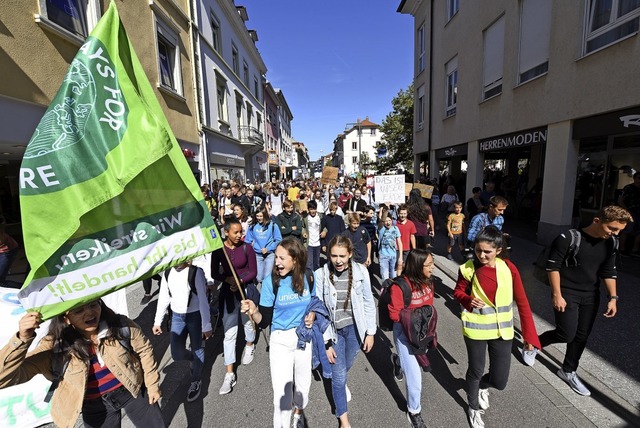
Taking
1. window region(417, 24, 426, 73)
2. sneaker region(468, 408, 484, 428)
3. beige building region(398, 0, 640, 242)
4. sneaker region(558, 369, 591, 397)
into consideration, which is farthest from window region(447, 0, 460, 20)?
sneaker region(468, 408, 484, 428)

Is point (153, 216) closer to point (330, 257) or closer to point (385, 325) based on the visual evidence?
point (330, 257)

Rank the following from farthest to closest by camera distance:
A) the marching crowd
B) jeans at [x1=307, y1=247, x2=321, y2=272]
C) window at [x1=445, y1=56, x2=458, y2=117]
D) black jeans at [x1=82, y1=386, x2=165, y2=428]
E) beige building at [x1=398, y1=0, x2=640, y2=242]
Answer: window at [x1=445, y1=56, x2=458, y2=117] → jeans at [x1=307, y1=247, x2=321, y2=272] → beige building at [x1=398, y1=0, x2=640, y2=242] → black jeans at [x1=82, y1=386, x2=165, y2=428] → the marching crowd

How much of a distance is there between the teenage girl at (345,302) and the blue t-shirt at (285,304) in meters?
0.28

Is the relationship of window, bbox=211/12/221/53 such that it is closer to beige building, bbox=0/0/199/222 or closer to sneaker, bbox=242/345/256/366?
beige building, bbox=0/0/199/222

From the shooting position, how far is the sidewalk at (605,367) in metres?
2.74

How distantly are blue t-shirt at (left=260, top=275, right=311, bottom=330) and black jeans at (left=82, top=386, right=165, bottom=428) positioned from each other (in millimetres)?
1091

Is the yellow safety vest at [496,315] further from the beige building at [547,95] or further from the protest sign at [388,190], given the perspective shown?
the beige building at [547,95]

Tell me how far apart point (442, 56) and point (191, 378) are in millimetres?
16222

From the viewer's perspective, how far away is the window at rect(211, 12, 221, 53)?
52.9 feet

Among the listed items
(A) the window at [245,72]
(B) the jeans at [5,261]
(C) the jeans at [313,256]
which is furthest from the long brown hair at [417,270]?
(A) the window at [245,72]

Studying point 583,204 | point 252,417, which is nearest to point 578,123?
point 583,204

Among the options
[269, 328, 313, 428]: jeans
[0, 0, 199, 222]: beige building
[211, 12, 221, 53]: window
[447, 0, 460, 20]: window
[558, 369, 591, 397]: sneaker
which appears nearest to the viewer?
[269, 328, 313, 428]: jeans

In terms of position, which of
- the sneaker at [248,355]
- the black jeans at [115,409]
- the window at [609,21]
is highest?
the window at [609,21]

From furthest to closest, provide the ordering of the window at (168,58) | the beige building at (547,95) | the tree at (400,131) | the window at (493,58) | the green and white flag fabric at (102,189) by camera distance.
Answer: the tree at (400,131) → the window at (168,58) → the window at (493,58) → the beige building at (547,95) → the green and white flag fabric at (102,189)
